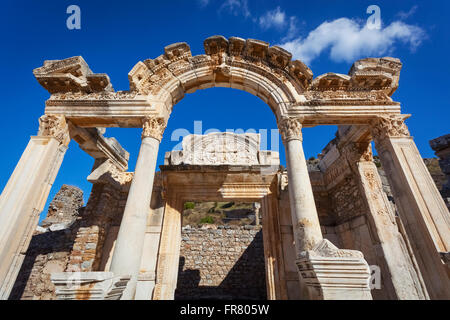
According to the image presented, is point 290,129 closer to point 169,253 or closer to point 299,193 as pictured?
point 299,193

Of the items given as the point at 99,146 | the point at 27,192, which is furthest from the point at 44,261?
the point at 99,146

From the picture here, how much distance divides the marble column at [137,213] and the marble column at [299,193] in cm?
320

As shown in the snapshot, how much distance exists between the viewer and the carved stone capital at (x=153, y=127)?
5.40 meters

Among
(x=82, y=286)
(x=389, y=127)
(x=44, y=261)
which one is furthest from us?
(x=44, y=261)

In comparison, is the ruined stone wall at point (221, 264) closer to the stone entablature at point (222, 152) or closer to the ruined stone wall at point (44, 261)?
the ruined stone wall at point (44, 261)

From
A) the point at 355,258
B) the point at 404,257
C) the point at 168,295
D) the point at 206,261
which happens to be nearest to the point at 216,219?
the point at 206,261

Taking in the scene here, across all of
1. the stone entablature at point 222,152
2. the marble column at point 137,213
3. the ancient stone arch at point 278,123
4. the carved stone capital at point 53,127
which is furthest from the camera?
the stone entablature at point 222,152

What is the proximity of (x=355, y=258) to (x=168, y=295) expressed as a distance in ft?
17.9

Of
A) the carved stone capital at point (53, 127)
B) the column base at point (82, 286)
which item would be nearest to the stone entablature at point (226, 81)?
the carved stone capital at point (53, 127)

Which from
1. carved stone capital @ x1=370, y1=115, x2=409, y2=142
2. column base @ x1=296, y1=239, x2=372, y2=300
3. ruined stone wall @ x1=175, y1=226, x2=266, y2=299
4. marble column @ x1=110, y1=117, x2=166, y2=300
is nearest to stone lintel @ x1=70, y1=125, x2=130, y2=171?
marble column @ x1=110, y1=117, x2=166, y2=300

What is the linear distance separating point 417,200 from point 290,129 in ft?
10.2

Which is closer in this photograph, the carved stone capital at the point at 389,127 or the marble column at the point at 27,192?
the marble column at the point at 27,192

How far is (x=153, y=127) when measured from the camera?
5.50 m

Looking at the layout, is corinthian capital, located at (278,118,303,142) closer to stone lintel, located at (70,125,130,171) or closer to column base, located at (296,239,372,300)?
column base, located at (296,239,372,300)
